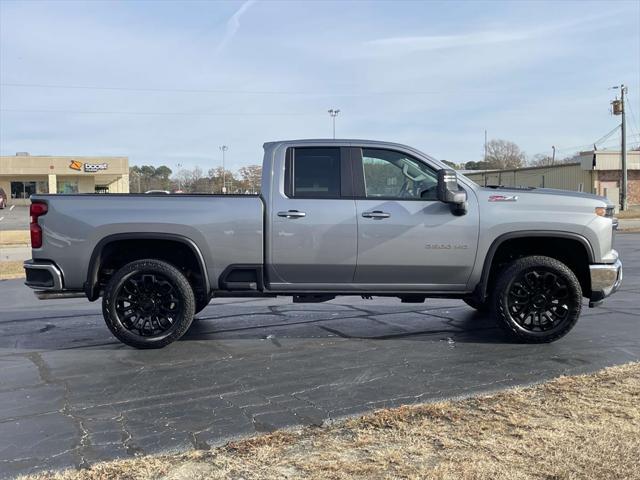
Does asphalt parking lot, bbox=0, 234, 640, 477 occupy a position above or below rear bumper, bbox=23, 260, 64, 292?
below

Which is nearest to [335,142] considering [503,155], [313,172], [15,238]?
[313,172]

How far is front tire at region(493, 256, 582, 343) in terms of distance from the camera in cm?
607

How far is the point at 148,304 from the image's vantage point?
20.0 ft

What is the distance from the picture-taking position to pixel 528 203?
6066 millimetres

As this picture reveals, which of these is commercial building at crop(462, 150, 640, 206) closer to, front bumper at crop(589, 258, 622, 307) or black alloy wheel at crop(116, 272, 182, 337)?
front bumper at crop(589, 258, 622, 307)

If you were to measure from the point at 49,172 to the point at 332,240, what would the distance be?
63.5m

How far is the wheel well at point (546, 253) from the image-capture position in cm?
623

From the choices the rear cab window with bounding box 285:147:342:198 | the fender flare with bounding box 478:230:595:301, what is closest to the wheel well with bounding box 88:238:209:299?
the rear cab window with bounding box 285:147:342:198

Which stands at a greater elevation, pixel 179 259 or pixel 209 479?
pixel 179 259

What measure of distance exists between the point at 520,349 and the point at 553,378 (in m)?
1.05

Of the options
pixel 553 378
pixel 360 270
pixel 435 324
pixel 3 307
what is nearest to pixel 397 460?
pixel 553 378

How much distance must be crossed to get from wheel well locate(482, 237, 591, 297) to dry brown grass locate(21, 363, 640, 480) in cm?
211

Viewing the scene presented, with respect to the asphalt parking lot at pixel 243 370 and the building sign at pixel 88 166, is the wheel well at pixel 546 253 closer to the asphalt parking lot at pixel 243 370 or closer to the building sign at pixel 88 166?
the asphalt parking lot at pixel 243 370

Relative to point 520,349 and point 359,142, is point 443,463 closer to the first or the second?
point 520,349
